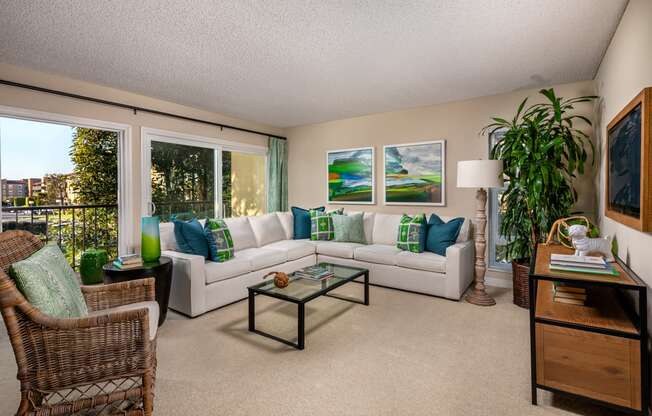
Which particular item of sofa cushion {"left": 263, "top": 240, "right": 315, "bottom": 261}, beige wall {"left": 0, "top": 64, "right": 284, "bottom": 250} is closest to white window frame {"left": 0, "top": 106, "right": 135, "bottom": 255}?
beige wall {"left": 0, "top": 64, "right": 284, "bottom": 250}

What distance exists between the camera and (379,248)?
4.27 metres

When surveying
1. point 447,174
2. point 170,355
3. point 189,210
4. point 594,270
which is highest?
point 447,174

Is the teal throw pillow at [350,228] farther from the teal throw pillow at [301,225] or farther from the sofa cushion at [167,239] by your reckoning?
the sofa cushion at [167,239]

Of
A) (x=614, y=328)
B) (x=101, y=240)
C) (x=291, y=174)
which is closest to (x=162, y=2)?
(x=614, y=328)

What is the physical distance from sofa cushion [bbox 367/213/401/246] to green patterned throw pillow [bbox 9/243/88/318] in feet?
11.5

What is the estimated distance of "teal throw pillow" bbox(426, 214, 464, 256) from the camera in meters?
3.87

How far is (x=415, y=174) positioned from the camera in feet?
15.6

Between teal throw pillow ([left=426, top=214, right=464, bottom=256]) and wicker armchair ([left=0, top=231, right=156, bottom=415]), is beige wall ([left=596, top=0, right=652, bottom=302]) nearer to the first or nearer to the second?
teal throw pillow ([left=426, top=214, right=464, bottom=256])

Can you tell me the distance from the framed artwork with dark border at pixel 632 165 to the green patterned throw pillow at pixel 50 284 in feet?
9.44

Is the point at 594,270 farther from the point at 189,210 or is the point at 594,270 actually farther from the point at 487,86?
the point at 189,210

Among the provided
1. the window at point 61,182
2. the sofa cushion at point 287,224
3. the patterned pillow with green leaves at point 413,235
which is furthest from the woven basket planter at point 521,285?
the window at point 61,182

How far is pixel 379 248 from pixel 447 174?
4.60 ft

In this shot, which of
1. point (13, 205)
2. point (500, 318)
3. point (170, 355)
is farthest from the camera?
point (13, 205)

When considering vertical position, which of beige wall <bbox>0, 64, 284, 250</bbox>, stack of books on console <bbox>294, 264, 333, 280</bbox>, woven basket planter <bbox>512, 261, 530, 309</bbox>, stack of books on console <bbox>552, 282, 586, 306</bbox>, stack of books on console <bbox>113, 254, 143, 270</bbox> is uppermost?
beige wall <bbox>0, 64, 284, 250</bbox>
